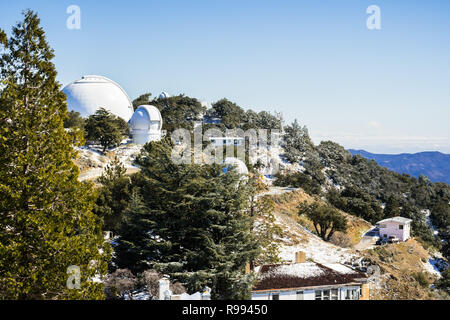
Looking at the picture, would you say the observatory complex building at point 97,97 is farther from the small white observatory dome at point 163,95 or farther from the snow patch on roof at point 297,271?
the snow patch on roof at point 297,271

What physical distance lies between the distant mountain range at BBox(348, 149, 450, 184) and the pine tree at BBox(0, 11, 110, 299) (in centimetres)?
10793

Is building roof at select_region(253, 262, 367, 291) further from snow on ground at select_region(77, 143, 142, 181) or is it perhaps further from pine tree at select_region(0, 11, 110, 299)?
snow on ground at select_region(77, 143, 142, 181)

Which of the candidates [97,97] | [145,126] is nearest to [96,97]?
[97,97]

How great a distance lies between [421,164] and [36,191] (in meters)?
125

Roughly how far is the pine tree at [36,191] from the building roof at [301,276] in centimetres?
728

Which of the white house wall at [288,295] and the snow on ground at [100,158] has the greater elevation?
the snow on ground at [100,158]

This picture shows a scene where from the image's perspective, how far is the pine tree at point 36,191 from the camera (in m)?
9.68

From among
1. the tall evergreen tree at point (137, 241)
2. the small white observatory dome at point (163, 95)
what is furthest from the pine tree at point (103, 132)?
the small white observatory dome at point (163, 95)

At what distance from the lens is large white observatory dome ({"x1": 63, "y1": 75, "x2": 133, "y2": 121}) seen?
56.1 meters

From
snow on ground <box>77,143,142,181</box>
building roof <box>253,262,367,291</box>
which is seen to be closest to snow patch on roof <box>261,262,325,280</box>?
building roof <box>253,262,367,291</box>

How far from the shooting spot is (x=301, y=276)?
→ 1617 centimetres

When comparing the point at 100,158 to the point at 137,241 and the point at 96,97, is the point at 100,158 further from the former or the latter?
the point at 137,241
